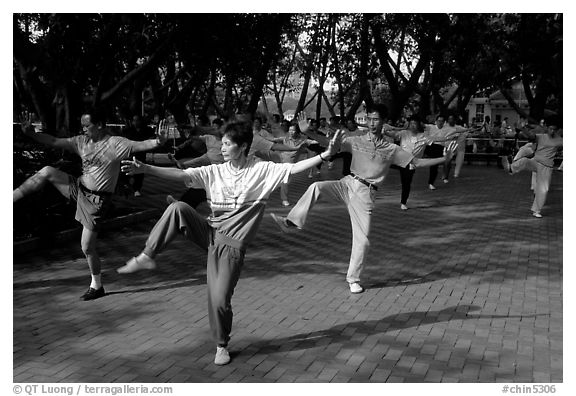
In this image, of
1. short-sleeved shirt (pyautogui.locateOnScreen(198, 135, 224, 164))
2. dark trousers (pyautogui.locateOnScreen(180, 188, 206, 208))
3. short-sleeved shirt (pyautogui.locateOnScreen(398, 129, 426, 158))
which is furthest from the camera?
short-sleeved shirt (pyautogui.locateOnScreen(398, 129, 426, 158))

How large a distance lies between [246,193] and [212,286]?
0.73m

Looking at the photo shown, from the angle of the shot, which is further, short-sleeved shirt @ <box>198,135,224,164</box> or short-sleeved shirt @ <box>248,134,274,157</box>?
short-sleeved shirt @ <box>198,135,224,164</box>

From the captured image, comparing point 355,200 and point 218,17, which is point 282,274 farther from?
point 218,17

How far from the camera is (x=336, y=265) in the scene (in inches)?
329

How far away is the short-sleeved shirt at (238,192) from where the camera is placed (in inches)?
195

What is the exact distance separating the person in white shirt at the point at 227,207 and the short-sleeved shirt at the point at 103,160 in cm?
197

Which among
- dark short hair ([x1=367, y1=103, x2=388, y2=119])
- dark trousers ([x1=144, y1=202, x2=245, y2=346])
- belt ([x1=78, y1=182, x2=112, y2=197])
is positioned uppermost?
dark short hair ([x1=367, y1=103, x2=388, y2=119])

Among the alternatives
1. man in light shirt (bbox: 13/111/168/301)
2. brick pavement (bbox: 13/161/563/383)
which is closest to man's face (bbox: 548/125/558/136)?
brick pavement (bbox: 13/161/563/383)

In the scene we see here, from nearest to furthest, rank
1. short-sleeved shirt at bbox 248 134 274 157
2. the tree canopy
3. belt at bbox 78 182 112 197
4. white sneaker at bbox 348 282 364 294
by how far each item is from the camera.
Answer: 1. belt at bbox 78 182 112 197
2. white sneaker at bbox 348 282 364 294
3. short-sleeved shirt at bbox 248 134 274 157
4. the tree canopy

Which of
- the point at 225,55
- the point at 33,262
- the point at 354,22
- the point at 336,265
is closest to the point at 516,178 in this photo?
the point at 354,22

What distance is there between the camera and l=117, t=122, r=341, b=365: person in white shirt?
16.0 ft

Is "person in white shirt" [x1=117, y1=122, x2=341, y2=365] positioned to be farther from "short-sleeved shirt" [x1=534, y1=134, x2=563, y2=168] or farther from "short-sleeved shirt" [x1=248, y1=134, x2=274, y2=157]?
"short-sleeved shirt" [x1=534, y1=134, x2=563, y2=168]

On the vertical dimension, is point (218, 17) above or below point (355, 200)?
above

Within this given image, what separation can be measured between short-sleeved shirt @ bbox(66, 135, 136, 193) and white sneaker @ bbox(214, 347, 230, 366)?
8.46 ft
